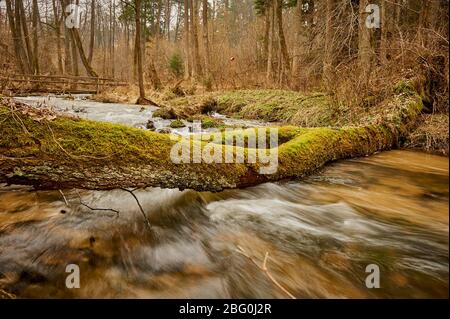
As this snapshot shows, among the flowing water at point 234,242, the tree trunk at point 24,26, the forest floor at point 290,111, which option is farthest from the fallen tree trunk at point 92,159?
the tree trunk at point 24,26

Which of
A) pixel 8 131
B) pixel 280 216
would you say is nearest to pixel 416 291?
pixel 280 216

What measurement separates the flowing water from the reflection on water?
0.01 meters

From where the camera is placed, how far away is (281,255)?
3.08 metres

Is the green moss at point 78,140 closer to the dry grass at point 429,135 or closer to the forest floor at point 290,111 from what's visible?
the forest floor at point 290,111

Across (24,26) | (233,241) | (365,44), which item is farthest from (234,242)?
(24,26)

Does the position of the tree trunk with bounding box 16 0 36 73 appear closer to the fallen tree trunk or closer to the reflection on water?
the reflection on water

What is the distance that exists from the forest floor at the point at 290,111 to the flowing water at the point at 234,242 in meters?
1.62

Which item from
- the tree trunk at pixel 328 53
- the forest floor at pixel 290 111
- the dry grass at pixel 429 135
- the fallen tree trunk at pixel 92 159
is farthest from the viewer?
the tree trunk at pixel 328 53

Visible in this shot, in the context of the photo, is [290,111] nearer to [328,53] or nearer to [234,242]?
[328,53]

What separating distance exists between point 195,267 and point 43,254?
1385 millimetres

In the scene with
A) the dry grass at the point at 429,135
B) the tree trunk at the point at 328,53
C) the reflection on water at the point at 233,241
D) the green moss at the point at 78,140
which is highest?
the tree trunk at the point at 328,53

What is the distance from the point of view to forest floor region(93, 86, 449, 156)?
6.46 meters

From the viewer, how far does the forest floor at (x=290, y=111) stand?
6465mm
